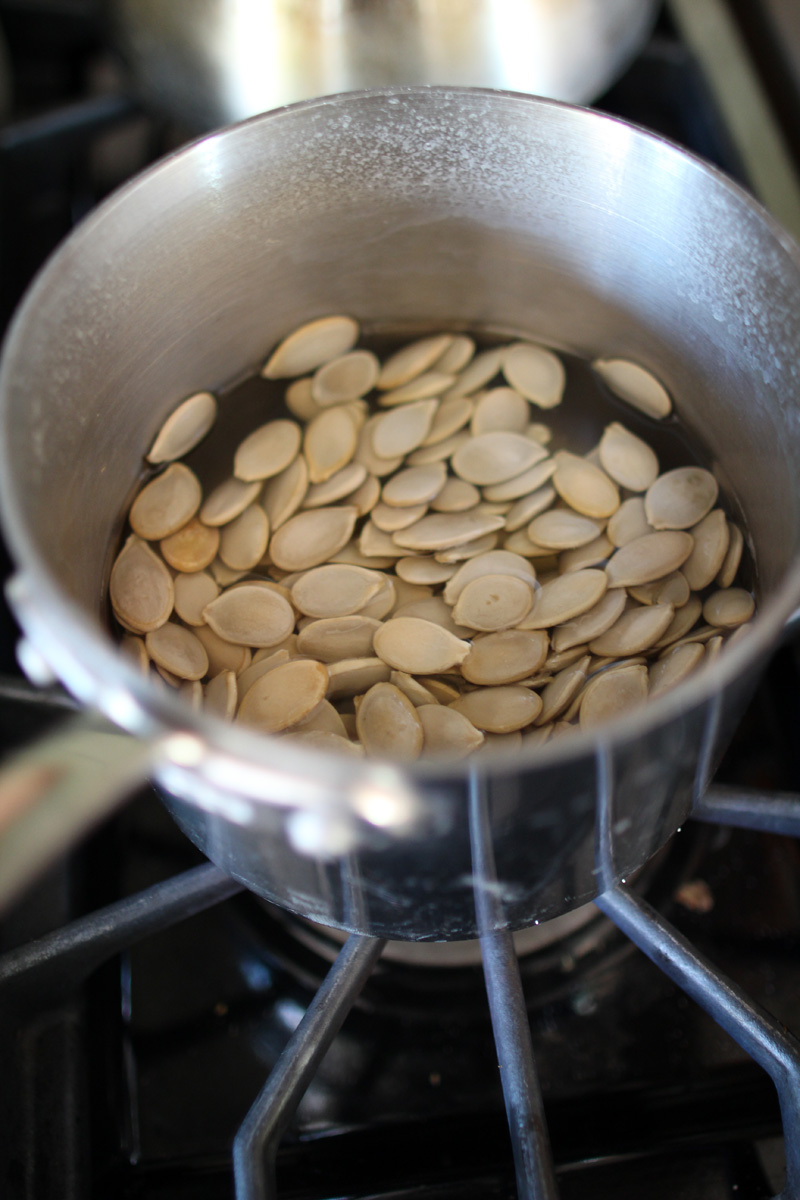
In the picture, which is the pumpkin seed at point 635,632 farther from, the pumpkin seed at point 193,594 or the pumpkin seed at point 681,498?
the pumpkin seed at point 193,594

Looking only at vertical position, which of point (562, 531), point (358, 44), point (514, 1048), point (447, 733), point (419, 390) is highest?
point (358, 44)

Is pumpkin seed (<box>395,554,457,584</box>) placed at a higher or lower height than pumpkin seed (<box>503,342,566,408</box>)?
lower

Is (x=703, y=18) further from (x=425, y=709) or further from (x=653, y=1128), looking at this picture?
(x=653, y=1128)

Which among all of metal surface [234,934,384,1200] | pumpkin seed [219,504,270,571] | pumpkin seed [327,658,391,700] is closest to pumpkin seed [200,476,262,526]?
pumpkin seed [219,504,270,571]

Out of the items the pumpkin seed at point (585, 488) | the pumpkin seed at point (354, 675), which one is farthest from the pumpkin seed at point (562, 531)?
the pumpkin seed at point (354, 675)

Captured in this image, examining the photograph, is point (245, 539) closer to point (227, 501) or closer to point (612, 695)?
point (227, 501)

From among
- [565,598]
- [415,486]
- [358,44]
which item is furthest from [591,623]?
[358,44]

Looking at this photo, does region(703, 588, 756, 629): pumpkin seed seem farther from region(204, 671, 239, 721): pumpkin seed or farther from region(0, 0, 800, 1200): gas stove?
region(204, 671, 239, 721): pumpkin seed
